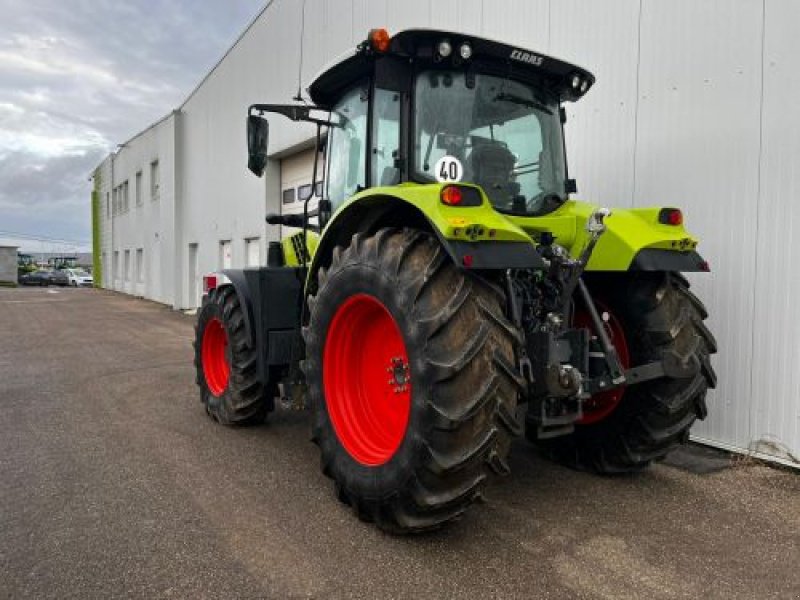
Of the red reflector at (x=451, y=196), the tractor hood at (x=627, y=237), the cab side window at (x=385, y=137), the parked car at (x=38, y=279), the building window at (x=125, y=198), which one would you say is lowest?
the parked car at (x=38, y=279)

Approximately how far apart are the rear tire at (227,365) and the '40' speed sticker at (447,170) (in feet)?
7.44

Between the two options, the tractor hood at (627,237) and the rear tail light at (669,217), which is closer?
the tractor hood at (627,237)

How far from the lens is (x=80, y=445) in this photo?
504 cm

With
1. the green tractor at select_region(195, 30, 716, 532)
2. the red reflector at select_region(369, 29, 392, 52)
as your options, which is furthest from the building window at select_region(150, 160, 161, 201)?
the red reflector at select_region(369, 29, 392, 52)

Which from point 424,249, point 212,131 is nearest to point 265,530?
point 424,249

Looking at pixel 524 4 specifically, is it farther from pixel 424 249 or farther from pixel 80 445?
pixel 80 445

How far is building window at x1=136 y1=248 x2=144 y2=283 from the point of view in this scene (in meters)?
28.9

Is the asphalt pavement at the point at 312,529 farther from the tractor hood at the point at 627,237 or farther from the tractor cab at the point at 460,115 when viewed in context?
the tractor cab at the point at 460,115

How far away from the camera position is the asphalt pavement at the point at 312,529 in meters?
2.87

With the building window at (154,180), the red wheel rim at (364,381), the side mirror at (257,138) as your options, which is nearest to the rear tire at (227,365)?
the side mirror at (257,138)

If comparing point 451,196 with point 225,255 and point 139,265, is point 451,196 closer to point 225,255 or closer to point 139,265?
point 225,255

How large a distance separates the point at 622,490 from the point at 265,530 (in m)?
2.27

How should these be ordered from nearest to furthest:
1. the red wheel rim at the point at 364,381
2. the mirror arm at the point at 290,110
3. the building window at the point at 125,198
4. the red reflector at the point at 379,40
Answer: the red reflector at the point at 379,40, the red wheel rim at the point at 364,381, the mirror arm at the point at 290,110, the building window at the point at 125,198

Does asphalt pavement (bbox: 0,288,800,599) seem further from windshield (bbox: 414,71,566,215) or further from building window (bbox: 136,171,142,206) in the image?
building window (bbox: 136,171,142,206)
